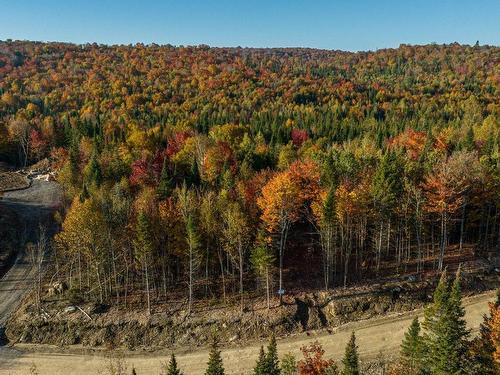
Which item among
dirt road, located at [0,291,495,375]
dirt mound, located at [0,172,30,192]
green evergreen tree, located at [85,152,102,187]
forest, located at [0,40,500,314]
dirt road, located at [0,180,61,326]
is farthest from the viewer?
dirt mound, located at [0,172,30,192]

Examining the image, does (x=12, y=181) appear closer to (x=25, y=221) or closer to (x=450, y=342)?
(x=25, y=221)

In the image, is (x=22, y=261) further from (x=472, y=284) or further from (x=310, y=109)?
(x=310, y=109)

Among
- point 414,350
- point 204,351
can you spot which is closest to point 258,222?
point 204,351

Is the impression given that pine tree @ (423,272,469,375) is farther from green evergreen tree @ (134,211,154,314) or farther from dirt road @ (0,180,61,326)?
dirt road @ (0,180,61,326)

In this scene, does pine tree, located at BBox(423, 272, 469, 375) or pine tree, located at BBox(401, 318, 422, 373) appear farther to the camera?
pine tree, located at BBox(401, 318, 422, 373)

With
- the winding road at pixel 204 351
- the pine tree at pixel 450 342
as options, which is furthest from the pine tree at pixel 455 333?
the winding road at pixel 204 351

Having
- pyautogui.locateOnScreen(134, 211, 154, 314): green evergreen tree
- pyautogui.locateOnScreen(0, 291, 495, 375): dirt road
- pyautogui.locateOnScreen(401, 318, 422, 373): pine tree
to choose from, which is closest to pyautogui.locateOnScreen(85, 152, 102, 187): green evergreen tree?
pyautogui.locateOnScreen(134, 211, 154, 314): green evergreen tree

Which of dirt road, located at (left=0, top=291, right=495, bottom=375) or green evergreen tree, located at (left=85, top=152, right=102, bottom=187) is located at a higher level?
green evergreen tree, located at (left=85, top=152, right=102, bottom=187)

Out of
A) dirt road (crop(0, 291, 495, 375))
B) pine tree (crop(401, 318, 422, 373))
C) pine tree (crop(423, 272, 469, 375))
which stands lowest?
dirt road (crop(0, 291, 495, 375))
